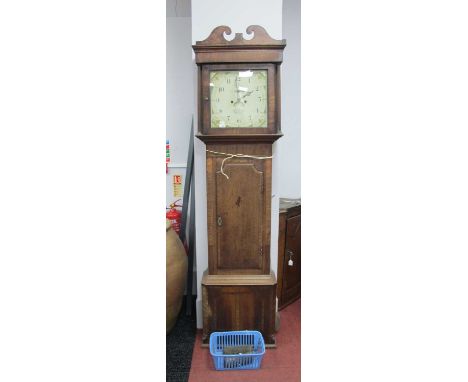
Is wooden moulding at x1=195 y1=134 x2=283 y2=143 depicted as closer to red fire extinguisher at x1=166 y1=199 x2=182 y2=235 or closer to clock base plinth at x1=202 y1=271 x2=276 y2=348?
clock base plinth at x1=202 y1=271 x2=276 y2=348

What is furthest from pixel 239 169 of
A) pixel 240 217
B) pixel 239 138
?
pixel 240 217

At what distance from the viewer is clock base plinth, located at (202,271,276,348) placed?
74.4 inches

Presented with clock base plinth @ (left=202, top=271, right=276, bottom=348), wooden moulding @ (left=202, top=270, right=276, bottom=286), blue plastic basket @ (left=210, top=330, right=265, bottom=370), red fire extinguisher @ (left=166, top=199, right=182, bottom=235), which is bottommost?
blue plastic basket @ (left=210, top=330, right=265, bottom=370)

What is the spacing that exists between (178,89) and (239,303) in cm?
181

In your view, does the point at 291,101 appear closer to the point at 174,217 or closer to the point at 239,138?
the point at 239,138

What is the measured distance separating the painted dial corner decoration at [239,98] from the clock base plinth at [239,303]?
0.90 m

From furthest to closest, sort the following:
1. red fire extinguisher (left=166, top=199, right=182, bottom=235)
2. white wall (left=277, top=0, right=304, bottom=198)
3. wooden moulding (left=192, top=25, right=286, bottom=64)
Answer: white wall (left=277, top=0, right=304, bottom=198), red fire extinguisher (left=166, top=199, right=182, bottom=235), wooden moulding (left=192, top=25, right=286, bottom=64)

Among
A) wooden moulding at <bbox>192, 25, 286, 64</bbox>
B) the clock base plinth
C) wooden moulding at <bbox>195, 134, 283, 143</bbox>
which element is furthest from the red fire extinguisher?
wooden moulding at <bbox>192, 25, 286, 64</bbox>

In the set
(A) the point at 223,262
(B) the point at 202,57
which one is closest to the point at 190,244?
(A) the point at 223,262

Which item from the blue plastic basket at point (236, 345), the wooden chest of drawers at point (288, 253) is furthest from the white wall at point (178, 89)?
the blue plastic basket at point (236, 345)

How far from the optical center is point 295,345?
2027 millimetres

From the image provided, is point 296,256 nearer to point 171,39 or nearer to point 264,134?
point 264,134

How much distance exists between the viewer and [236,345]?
6.23 ft

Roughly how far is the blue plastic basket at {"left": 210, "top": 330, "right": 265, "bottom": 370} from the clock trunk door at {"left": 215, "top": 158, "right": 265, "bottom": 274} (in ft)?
1.24
